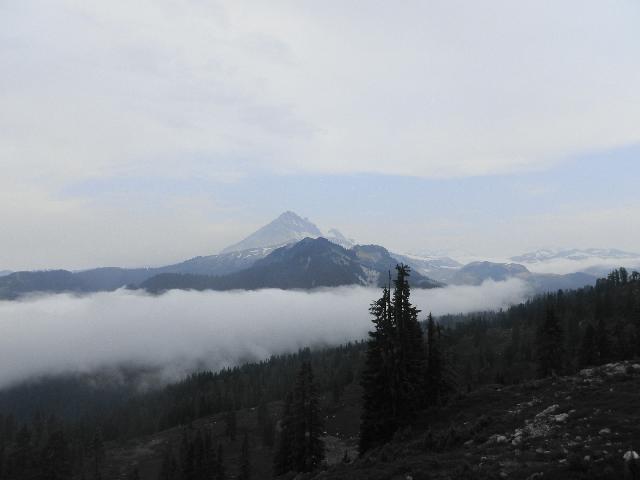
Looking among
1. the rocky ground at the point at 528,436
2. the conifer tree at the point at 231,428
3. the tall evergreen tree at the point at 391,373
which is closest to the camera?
the rocky ground at the point at 528,436

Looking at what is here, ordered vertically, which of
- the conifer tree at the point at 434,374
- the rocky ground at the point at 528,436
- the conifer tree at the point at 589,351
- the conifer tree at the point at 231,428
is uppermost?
the rocky ground at the point at 528,436

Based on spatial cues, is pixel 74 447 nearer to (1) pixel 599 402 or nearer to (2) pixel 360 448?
(2) pixel 360 448

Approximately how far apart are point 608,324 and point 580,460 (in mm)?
182660

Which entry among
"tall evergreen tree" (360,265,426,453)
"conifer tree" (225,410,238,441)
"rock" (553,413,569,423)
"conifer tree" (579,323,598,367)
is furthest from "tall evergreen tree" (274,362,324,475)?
"conifer tree" (225,410,238,441)

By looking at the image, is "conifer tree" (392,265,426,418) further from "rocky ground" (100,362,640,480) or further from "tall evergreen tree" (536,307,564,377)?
"tall evergreen tree" (536,307,564,377)

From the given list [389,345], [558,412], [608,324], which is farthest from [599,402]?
[608,324]

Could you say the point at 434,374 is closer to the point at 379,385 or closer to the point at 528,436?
the point at 379,385

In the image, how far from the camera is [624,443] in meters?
19.5

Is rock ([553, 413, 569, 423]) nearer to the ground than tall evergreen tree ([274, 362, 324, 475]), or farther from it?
farther from it

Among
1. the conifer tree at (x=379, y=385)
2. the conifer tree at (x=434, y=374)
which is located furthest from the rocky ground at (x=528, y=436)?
the conifer tree at (x=434, y=374)

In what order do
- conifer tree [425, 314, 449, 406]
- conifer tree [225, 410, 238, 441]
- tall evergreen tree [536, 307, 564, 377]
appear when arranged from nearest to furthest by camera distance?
1. conifer tree [425, 314, 449, 406]
2. tall evergreen tree [536, 307, 564, 377]
3. conifer tree [225, 410, 238, 441]

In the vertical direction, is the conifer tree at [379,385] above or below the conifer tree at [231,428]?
above

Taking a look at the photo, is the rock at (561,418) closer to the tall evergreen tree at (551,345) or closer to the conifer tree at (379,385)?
the conifer tree at (379,385)

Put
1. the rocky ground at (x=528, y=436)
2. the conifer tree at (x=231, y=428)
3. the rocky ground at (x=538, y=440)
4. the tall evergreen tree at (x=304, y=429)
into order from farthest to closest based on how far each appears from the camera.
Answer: the conifer tree at (x=231, y=428), the tall evergreen tree at (x=304, y=429), the rocky ground at (x=528, y=436), the rocky ground at (x=538, y=440)
